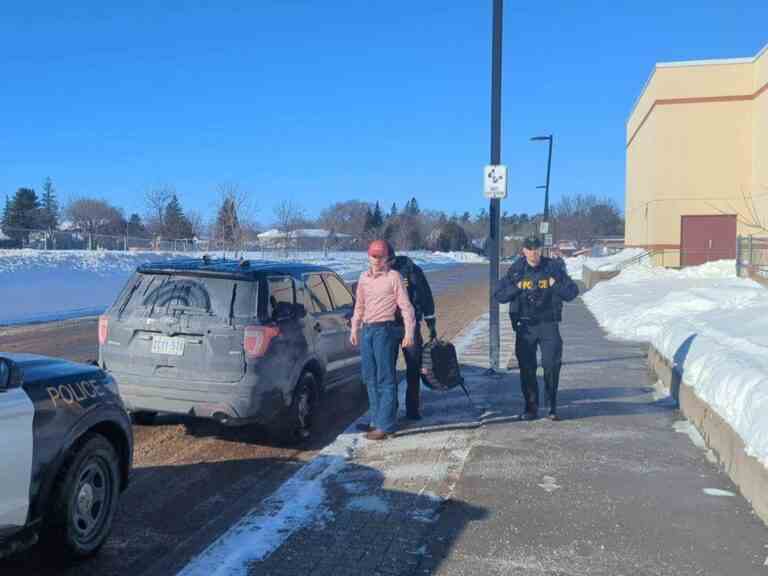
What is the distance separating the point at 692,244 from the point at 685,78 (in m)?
7.71

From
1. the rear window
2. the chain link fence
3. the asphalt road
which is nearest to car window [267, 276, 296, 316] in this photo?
the rear window

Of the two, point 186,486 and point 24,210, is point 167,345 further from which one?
point 24,210

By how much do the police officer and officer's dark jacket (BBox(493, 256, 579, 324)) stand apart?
2.49ft

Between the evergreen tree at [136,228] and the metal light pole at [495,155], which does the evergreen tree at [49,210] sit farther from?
the metal light pole at [495,155]

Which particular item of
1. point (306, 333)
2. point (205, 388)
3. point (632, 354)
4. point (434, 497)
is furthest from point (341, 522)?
point (632, 354)

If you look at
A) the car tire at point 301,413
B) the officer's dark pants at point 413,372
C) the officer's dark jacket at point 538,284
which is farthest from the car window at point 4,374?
the officer's dark jacket at point 538,284

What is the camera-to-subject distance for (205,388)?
621cm

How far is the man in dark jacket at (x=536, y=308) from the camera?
→ 721 cm

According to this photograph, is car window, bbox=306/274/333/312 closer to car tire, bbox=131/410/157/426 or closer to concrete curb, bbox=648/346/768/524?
car tire, bbox=131/410/157/426

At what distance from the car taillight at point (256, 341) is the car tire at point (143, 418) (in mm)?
1582

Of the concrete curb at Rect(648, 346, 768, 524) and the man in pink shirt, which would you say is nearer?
the concrete curb at Rect(648, 346, 768, 524)

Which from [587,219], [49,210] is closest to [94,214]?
[49,210]

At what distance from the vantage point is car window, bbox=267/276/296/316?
659 cm

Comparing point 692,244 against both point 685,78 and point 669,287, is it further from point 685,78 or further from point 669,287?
point 669,287
